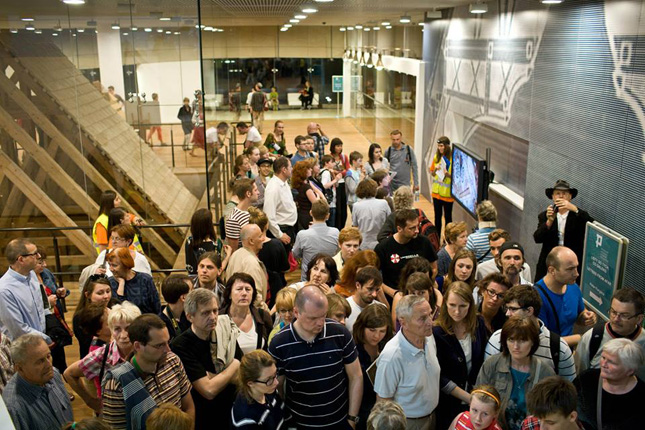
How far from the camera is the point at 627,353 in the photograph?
344cm

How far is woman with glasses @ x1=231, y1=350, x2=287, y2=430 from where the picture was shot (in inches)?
127

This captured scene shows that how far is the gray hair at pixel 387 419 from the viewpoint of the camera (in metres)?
2.92

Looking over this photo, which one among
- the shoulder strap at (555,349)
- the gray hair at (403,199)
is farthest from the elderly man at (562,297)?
the gray hair at (403,199)

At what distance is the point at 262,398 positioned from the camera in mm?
3293

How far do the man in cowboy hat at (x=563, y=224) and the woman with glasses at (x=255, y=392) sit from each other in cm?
390

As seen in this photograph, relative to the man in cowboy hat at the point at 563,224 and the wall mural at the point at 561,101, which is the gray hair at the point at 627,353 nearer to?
the wall mural at the point at 561,101

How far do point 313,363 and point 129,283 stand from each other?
2163 mm

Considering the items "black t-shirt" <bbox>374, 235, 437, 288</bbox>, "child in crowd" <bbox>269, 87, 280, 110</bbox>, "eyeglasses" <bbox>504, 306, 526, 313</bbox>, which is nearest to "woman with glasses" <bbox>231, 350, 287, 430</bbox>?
"eyeglasses" <bbox>504, 306, 526, 313</bbox>

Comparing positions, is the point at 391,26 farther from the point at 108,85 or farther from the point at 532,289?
the point at 532,289

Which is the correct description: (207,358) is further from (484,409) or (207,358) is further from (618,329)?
(618,329)

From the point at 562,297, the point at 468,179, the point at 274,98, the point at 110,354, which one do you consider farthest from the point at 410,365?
the point at 274,98

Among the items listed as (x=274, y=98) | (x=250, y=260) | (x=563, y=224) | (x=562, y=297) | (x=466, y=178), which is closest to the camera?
(x=562, y=297)

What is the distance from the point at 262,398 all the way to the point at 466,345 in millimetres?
1446

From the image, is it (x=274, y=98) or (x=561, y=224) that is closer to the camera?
(x=561, y=224)
